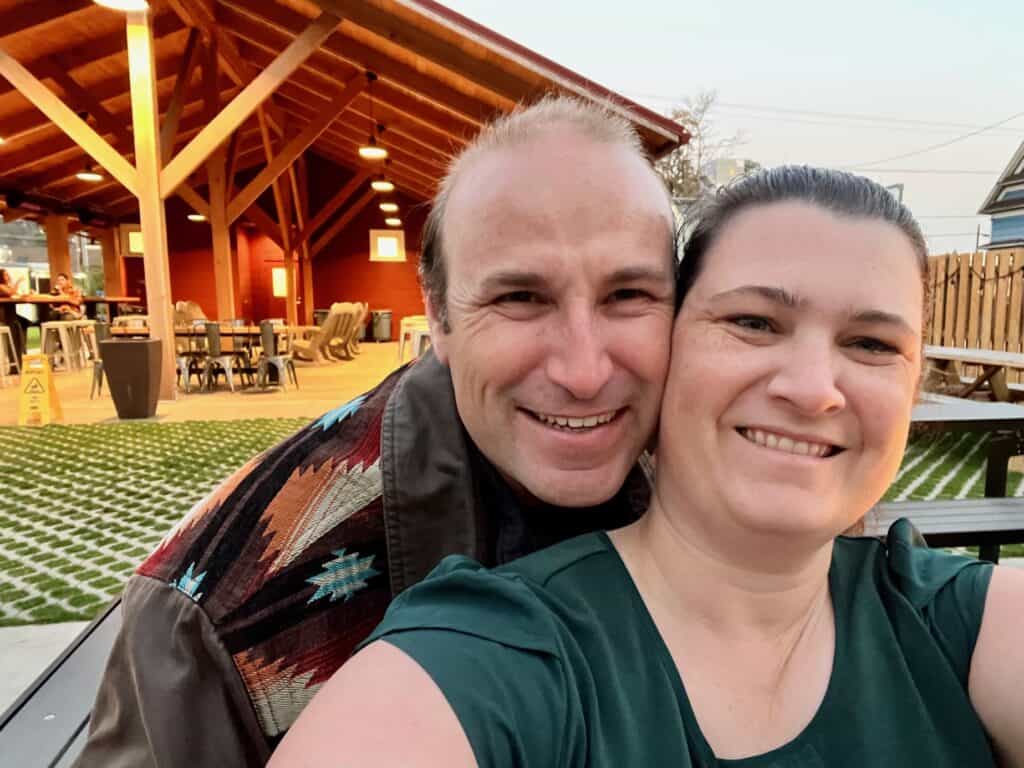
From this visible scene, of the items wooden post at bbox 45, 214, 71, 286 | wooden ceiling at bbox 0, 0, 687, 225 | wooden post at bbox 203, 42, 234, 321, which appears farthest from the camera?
wooden post at bbox 45, 214, 71, 286

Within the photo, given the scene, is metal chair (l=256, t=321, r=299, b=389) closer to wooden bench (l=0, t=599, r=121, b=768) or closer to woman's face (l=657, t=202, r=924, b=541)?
wooden bench (l=0, t=599, r=121, b=768)

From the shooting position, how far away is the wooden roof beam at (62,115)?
705 cm

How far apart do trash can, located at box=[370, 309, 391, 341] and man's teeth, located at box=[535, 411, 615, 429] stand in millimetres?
18324

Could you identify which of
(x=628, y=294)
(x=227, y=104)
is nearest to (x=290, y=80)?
(x=227, y=104)

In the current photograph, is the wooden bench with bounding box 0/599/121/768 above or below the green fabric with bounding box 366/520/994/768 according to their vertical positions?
below

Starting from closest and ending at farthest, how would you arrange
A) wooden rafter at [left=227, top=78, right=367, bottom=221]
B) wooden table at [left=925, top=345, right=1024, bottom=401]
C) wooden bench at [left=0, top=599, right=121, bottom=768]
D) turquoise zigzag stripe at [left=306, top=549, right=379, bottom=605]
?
turquoise zigzag stripe at [left=306, top=549, right=379, bottom=605] < wooden bench at [left=0, top=599, right=121, bottom=768] < wooden table at [left=925, top=345, right=1024, bottom=401] < wooden rafter at [left=227, top=78, right=367, bottom=221]

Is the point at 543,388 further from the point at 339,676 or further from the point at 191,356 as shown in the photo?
the point at 191,356

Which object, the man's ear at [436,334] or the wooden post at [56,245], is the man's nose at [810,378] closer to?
the man's ear at [436,334]

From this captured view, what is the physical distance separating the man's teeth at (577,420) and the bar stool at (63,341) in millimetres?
12567

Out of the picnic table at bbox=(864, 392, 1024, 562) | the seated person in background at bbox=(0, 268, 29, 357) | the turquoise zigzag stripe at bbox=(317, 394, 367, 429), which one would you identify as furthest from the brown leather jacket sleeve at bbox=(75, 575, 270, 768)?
the seated person in background at bbox=(0, 268, 29, 357)

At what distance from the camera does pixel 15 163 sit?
505 inches

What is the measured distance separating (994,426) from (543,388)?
323cm

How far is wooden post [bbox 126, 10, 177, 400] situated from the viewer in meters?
6.86

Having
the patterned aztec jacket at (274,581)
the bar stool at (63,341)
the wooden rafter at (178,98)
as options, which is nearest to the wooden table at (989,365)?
the patterned aztec jacket at (274,581)
